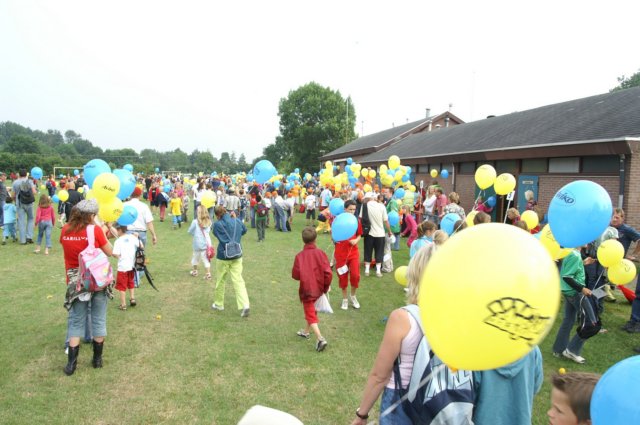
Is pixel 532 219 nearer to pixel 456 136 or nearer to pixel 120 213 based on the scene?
pixel 120 213

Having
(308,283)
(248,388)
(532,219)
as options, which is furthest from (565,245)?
(248,388)

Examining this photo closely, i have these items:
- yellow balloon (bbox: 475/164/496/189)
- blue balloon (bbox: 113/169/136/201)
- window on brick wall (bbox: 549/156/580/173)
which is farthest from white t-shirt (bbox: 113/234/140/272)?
window on brick wall (bbox: 549/156/580/173)

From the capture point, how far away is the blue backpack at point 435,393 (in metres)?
1.82

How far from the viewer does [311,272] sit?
4781 mm

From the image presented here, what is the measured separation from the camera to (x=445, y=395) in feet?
5.99

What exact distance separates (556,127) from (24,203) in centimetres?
1645

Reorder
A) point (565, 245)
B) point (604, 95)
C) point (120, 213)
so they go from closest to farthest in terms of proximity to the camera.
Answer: point (565, 245), point (120, 213), point (604, 95)

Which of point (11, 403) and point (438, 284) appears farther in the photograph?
point (11, 403)

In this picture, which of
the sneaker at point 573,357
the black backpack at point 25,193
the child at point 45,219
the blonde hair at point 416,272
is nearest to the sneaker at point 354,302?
the sneaker at point 573,357

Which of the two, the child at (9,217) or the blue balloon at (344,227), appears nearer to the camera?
the blue balloon at (344,227)

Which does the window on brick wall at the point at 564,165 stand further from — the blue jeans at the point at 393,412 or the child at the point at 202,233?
Answer: the blue jeans at the point at 393,412

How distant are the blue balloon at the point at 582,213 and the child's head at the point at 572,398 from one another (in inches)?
98.3

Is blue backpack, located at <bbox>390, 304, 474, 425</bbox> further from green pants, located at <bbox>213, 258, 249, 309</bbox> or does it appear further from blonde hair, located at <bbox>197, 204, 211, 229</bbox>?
blonde hair, located at <bbox>197, 204, 211, 229</bbox>

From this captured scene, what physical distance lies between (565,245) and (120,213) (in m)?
5.49
